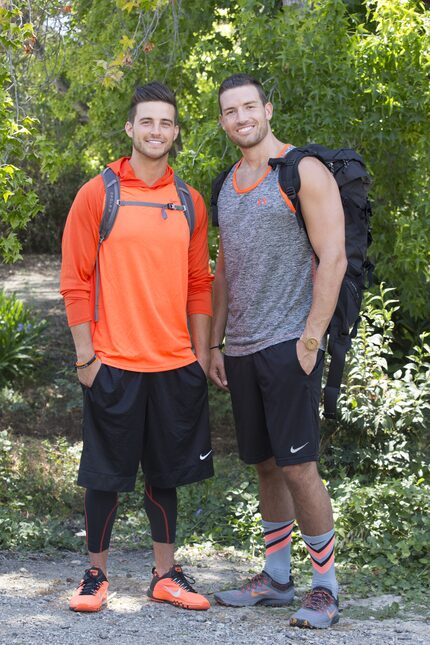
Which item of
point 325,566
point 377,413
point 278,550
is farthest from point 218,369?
point 377,413

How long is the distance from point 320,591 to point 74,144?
25.5ft

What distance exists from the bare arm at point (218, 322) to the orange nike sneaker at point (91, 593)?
104 centimetres

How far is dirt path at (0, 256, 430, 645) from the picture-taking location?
4.11 metres

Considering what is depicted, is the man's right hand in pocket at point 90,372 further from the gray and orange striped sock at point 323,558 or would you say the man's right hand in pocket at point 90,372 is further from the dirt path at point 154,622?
the gray and orange striped sock at point 323,558

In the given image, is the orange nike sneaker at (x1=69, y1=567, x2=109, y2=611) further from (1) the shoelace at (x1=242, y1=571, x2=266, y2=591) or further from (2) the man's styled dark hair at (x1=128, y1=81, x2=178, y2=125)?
(2) the man's styled dark hair at (x1=128, y1=81, x2=178, y2=125)

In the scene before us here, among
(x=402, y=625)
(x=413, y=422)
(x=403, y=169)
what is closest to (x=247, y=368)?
(x=402, y=625)

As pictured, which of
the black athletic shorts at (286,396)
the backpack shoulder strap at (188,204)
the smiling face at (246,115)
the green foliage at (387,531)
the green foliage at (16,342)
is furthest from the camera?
the green foliage at (16,342)

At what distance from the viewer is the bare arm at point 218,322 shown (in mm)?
4645

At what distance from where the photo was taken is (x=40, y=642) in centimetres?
401

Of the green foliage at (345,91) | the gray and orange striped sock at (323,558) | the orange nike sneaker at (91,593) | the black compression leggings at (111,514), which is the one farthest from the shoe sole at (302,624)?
the green foliage at (345,91)

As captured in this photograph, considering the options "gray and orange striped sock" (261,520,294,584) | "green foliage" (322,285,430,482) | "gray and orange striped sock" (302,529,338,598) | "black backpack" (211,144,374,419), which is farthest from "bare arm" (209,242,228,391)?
"green foliage" (322,285,430,482)

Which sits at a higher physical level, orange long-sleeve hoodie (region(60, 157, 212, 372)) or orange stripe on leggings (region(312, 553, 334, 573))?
orange long-sleeve hoodie (region(60, 157, 212, 372))

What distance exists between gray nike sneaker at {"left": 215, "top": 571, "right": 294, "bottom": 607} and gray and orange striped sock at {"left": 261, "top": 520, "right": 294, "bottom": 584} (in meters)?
0.03

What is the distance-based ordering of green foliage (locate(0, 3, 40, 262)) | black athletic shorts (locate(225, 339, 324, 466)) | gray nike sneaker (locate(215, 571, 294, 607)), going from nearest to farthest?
black athletic shorts (locate(225, 339, 324, 466)) < gray nike sneaker (locate(215, 571, 294, 607)) < green foliage (locate(0, 3, 40, 262))
